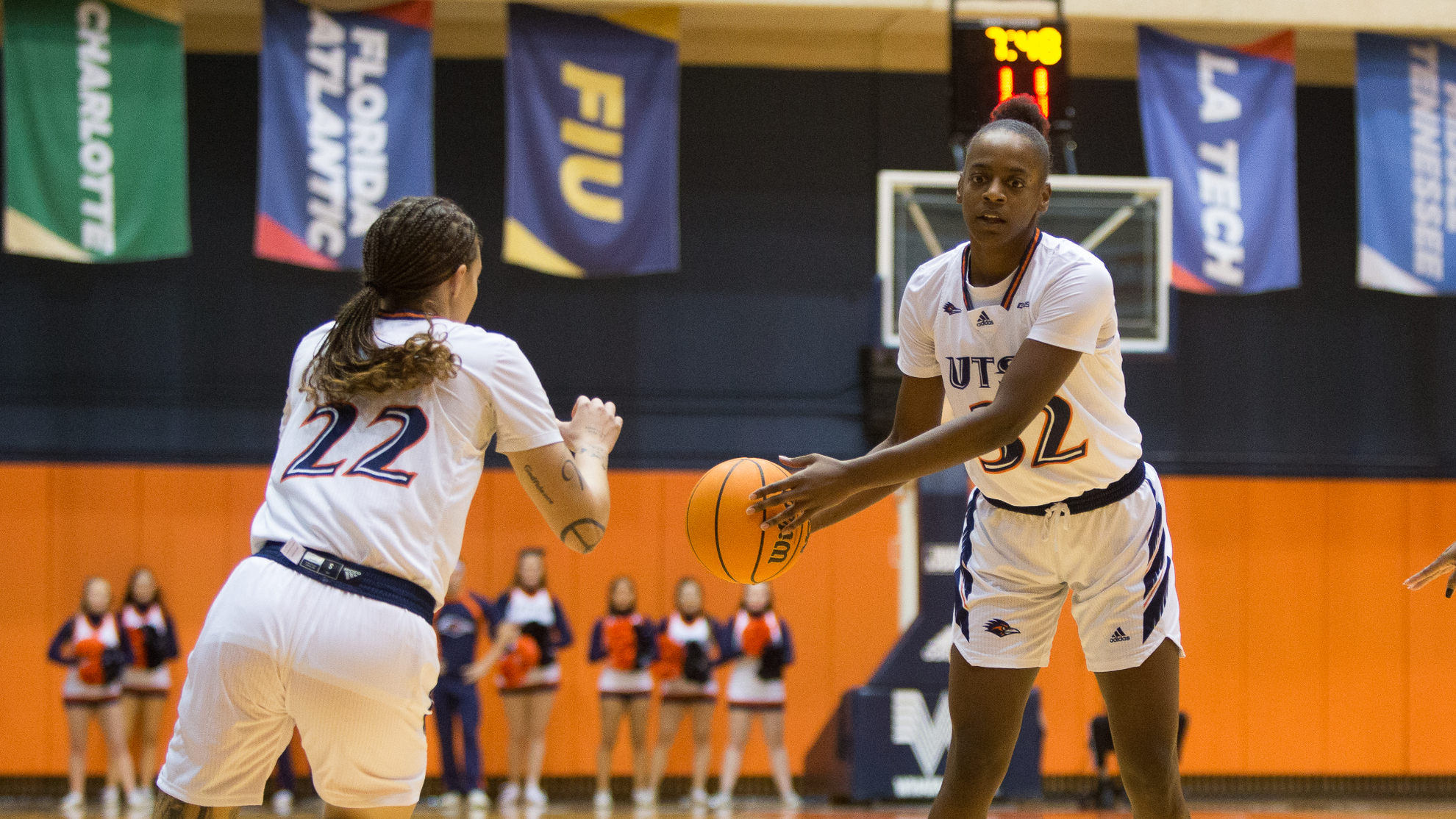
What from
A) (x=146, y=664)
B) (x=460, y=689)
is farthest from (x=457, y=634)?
(x=146, y=664)

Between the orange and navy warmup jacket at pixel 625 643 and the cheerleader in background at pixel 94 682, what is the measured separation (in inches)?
132

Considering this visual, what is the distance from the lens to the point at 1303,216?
1112cm

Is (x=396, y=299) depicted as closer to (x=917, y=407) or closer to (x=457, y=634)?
(x=917, y=407)

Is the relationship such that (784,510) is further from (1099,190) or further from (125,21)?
(125,21)

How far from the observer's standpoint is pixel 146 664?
30.6 feet

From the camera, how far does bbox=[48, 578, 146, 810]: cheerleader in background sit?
360 inches

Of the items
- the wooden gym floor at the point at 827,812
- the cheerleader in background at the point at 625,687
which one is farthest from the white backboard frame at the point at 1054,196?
the wooden gym floor at the point at 827,812

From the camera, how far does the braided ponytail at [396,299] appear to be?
2.30 metres

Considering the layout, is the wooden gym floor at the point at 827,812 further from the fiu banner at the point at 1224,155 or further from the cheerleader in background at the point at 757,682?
the fiu banner at the point at 1224,155

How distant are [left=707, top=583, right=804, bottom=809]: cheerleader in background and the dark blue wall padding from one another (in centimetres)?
176

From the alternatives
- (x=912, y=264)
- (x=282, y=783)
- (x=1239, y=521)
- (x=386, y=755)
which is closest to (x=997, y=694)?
(x=386, y=755)

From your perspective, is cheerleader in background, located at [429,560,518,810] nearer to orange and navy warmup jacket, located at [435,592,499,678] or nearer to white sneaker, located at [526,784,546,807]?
orange and navy warmup jacket, located at [435,592,499,678]

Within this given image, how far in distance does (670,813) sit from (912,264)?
413 cm

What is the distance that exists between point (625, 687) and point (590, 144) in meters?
3.98
